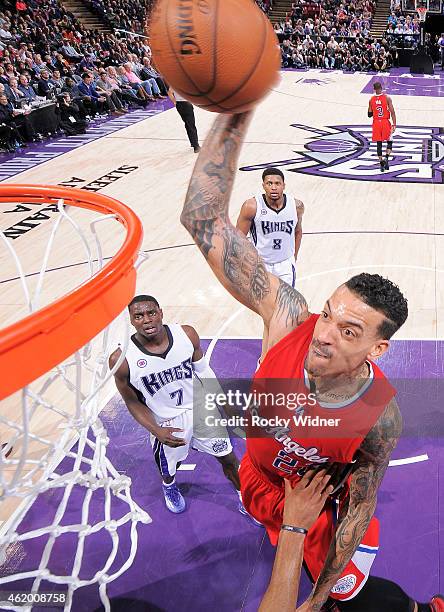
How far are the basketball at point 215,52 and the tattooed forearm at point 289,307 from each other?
61 centimetres

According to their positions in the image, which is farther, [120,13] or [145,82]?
[120,13]

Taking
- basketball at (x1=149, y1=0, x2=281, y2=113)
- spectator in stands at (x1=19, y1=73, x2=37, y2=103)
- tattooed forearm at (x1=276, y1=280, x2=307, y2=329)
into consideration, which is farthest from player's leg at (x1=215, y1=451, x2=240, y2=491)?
spectator in stands at (x1=19, y1=73, x2=37, y2=103)

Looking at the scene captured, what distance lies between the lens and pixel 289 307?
198 centimetres

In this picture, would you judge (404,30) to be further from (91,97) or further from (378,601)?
(378,601)

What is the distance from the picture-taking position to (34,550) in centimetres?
332

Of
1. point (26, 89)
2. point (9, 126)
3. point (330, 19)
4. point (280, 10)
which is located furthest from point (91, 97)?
point (280, 10)

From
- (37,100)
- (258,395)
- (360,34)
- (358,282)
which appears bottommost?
(360,34)

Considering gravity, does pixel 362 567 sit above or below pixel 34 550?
above

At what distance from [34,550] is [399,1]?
2983 cm

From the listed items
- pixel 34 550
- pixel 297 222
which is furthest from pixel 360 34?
pixel 34 550

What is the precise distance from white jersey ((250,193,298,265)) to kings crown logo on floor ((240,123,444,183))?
5387 millimetres

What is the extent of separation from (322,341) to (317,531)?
0.86 metres

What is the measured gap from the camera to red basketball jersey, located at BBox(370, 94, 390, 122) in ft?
31.8

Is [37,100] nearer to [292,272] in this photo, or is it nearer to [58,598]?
[292,272]
